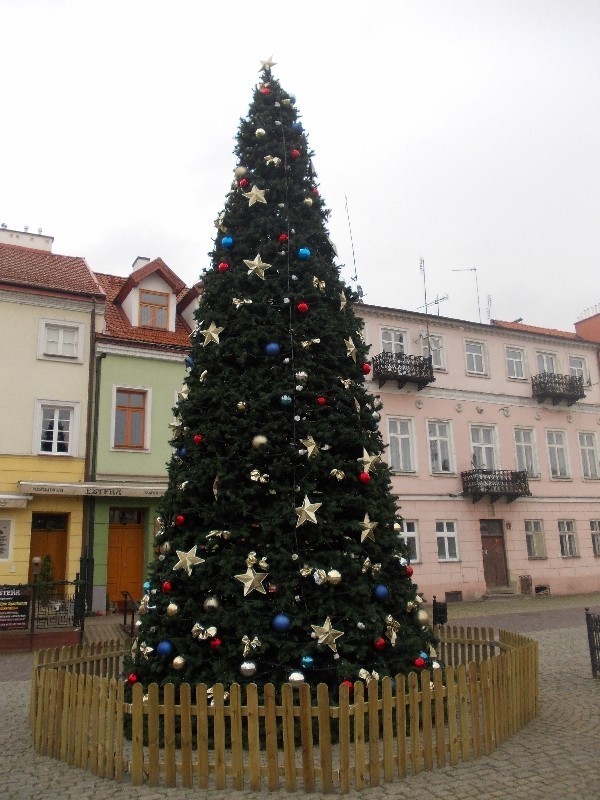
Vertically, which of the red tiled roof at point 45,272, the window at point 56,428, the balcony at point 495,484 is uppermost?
the red tiled roof at point 45,272

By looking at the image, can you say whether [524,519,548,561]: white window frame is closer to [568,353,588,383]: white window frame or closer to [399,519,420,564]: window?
[399,519,420,564]: window

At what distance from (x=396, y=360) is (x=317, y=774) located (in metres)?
21.4

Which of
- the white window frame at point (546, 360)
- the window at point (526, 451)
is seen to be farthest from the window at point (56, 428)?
the white window frame at point (546, 360)

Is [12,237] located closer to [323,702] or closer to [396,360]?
[396,360]

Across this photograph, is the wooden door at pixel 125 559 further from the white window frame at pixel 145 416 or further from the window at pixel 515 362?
the window at pixel 515 362

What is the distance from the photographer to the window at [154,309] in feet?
77.9

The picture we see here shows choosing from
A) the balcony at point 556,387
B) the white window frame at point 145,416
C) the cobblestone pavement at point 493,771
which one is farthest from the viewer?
the balcony at point 556,387

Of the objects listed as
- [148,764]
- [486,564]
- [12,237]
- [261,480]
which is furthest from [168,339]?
[148,764]

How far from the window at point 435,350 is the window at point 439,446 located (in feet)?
7.76

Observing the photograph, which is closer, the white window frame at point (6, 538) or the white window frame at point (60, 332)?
the white window frame at point (6, 538)

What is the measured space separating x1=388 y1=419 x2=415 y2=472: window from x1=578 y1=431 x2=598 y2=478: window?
351 inches

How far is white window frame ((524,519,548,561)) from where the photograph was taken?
2809 cm

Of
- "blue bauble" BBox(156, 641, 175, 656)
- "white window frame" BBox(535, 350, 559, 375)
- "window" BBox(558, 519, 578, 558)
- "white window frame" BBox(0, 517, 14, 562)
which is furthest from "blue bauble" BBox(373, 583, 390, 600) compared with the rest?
"white window frame" BBox(535, 350, 559, 375)

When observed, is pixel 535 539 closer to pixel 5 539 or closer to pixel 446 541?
pixel 446 541
